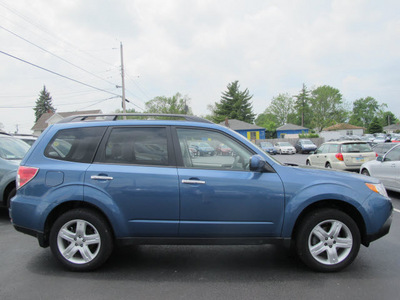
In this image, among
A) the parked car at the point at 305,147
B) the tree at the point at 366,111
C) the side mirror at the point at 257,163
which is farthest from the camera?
the tree at the point at 366,111

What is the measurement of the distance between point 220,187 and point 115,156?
1.34 m

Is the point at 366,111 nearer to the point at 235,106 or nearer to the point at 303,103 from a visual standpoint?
the point at 303,103

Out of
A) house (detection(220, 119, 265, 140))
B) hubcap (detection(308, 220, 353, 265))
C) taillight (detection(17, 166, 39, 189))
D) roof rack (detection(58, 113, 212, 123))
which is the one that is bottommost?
hubcap (detection(308, 220, 353, 265))

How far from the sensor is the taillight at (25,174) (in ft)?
11.2

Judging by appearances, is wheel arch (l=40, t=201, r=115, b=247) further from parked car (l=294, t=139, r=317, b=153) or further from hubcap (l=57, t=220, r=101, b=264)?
parked car (l=294, t=139, r=317, b=153)

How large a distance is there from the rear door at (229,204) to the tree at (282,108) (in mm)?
94126

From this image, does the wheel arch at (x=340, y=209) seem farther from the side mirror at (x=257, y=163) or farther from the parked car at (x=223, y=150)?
the parked car at (x=223, y=150)

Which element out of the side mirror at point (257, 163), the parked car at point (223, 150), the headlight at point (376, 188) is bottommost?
the headlight at point (376, 188)

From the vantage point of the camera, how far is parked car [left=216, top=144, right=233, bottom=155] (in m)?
3.52

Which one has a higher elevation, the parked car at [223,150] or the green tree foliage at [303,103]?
the green tree foliage at [303,103]

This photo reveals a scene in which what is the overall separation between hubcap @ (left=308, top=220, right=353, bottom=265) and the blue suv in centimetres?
1

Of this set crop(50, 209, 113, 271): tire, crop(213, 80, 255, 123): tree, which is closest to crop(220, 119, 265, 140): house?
crop(213, 80, 255, 123): tree

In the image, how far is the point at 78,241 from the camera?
3357 mm

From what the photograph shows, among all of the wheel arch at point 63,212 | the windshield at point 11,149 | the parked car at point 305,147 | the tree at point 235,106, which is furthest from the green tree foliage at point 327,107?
the wheel arch at point 63,212
